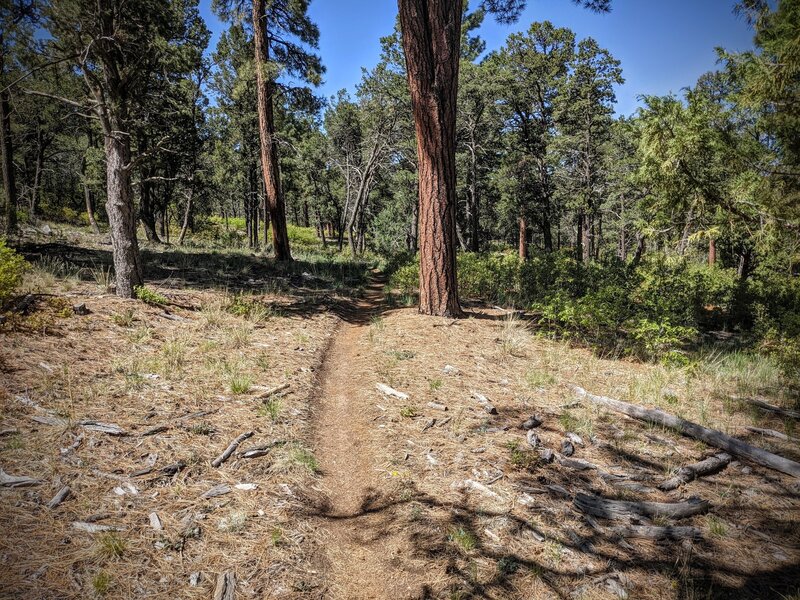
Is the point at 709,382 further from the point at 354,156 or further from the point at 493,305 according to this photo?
the point at 354,156

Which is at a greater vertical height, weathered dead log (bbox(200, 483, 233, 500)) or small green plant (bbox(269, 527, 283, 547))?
weathered dead log (bbox(200, 483, 233, 500))

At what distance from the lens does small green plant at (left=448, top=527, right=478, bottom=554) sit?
2648 mm

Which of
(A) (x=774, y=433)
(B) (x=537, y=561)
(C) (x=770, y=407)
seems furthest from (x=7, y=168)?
(C) (x=770, y=407)

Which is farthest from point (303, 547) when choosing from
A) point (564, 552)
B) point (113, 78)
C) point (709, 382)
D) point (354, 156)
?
point (354, 156)

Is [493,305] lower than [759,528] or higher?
higher

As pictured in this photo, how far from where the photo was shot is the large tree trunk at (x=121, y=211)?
6547 mm

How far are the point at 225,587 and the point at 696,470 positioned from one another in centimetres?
398

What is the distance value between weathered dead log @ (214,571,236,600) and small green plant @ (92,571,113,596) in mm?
571

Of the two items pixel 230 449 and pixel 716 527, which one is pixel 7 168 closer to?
pixel 230 449

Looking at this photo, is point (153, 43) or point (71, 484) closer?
point (71, 484)

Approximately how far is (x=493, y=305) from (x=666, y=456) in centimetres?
655

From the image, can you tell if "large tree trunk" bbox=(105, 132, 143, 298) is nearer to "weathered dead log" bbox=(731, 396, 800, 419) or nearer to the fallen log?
the fallen log

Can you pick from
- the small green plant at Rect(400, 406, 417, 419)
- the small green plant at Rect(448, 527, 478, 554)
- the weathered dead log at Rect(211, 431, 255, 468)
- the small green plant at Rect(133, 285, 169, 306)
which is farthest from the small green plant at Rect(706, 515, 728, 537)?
the small green plant at Rect(133, 285, 169, 306)

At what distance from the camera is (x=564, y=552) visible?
2.61 meters
